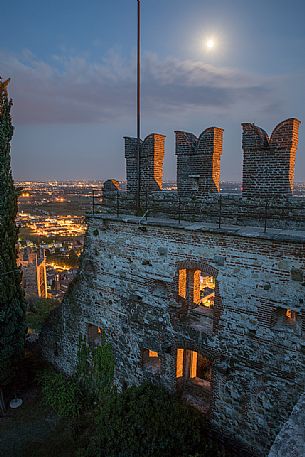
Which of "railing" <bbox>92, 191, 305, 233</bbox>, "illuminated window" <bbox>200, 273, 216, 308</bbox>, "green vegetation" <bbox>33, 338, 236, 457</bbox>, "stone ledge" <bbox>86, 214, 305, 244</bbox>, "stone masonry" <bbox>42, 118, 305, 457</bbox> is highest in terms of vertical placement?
"railing" <bbox>92, 191, 305, 233</bbox>

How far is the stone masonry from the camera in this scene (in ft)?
24.8

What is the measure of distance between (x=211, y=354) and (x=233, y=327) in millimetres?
1083

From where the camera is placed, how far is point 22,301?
13.0 metres

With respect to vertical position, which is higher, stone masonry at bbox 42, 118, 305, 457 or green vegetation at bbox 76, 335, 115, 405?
stone masonry at bbox 42, 118, 305, 457

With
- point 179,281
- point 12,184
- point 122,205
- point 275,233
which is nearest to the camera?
point 275,233

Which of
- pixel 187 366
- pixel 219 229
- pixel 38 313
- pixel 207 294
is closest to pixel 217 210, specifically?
pixel 219 229

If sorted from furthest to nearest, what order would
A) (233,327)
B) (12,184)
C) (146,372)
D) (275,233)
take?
1. (12,184)
2. (146,372)
3. (233,327)
4. (275,233)

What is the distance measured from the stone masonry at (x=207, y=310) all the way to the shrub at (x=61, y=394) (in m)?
2.04

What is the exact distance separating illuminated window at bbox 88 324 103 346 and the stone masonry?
0.38 feet

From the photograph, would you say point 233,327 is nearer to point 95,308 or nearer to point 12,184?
point 95,308

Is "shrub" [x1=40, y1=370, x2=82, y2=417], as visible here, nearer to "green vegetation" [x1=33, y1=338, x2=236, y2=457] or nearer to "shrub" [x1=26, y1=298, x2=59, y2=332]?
"green vegetation" [x1=33, y1=338, x2=236, y2=457]

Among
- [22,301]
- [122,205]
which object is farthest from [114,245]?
[22,301]

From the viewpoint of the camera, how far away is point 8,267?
1216 centimetres

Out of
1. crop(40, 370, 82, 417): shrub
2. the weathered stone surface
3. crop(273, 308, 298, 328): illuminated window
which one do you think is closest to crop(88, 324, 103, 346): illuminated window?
crop(40, 370, 82, 417): shrub
